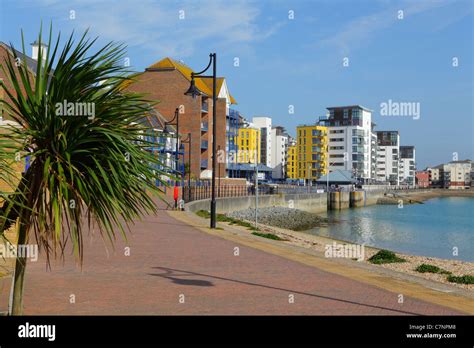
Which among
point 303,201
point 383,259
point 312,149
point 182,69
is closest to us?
point 383,259

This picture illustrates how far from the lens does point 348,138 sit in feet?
454

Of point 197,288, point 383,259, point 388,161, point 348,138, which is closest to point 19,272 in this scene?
point 197,288

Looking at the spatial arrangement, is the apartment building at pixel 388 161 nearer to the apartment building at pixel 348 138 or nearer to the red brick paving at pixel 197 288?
the apartment building at pixel 348 138

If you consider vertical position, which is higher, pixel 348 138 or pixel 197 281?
pixel 348 138

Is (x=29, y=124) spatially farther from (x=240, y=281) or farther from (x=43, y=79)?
(x=240, y=281)

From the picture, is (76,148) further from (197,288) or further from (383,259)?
(383,259)

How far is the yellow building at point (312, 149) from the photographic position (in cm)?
13425

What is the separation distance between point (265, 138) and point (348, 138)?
28.5 meters

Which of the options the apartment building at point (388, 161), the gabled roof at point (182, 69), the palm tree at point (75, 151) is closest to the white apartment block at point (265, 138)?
the apartment building at point (388, 161)

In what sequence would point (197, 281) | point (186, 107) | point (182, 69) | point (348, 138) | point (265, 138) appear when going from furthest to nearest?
point (265, 138) → point (348, 138) → point (182, 69) → point (186, 107) → point (197, 281)

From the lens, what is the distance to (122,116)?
5.33 metres
